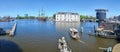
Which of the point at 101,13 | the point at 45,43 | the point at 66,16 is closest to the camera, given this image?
the point at 45,43

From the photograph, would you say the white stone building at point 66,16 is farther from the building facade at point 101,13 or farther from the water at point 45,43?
the water at point 45,43

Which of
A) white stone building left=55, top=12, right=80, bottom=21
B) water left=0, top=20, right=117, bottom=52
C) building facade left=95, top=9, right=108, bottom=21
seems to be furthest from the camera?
building facade left=95, top=9, right=108, bottom=21

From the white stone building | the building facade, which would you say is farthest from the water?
the building facade

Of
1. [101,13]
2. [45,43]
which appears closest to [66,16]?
[101,13]

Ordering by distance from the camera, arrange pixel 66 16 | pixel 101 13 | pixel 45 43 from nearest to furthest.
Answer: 1. pixel 45 43
2. pixel 66 16
3. pixel 101 13

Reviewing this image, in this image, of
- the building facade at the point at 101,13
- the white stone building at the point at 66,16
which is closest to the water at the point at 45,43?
the white stone building at the point at 66,16

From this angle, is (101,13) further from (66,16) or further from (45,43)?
(45,43)

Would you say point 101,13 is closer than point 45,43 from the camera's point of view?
No

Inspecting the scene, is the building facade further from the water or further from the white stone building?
the water

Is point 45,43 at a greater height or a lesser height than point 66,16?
lesser

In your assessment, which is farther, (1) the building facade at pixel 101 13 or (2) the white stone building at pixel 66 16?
(1) the building facade at pixel 101 13

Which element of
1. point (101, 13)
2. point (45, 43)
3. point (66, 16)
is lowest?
point (45, 43)

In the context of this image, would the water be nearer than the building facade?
Yes

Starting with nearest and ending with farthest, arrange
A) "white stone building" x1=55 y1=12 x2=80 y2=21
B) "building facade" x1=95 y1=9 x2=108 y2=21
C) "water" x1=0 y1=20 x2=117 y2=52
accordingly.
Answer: "water" x1=0 y1=20 x2=117 y2=52, "white stone building" x1=55 y1=12 x2=80 y2=21, "building facade" x1=95 y1=9 x2=108 y2=21
